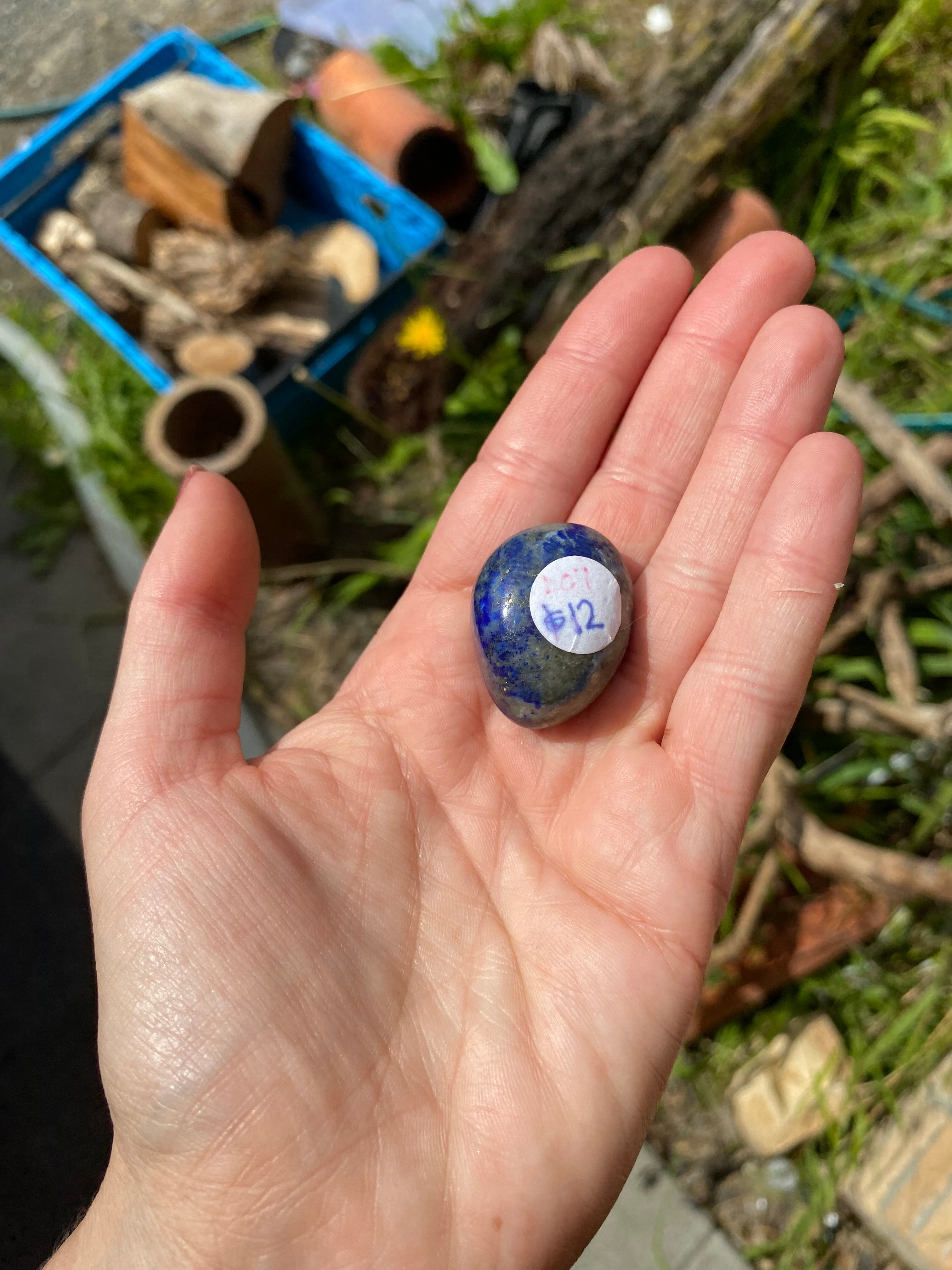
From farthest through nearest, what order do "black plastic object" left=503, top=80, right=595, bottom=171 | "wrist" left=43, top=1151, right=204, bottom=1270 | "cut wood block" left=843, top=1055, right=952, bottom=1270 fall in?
"black plastic object" left=503, top=80, right=595, bottom=171 < "cut wood block" left=843, top=1055, right=952, bottom=1270 < "wrist" left=43, top=1151, right=204, bottom=1270

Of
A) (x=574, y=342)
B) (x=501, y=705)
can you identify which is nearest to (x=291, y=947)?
(x=501, y=705)

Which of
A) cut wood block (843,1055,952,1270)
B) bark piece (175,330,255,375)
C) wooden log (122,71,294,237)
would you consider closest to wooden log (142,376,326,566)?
bark piece (175,330,255,375)

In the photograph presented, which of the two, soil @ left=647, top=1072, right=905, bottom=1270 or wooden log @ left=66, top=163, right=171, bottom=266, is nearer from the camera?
soil @ left=647, top=1072, right=905, bottom=1270

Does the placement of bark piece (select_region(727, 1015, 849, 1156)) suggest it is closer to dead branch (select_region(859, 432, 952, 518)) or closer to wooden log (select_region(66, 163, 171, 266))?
dead branch (select_region(859, 432, 952, 518))

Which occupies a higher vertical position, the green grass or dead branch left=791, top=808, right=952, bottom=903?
the green grass

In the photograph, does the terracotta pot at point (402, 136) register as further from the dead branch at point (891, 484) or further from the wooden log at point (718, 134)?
the dead branch at point (891, 484)

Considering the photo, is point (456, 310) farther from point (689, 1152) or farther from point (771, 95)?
point (689, 1152)

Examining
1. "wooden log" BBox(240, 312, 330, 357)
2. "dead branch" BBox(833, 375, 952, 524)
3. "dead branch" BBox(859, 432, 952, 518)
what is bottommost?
"dead branch" BBox(859, 432, 952, 518)

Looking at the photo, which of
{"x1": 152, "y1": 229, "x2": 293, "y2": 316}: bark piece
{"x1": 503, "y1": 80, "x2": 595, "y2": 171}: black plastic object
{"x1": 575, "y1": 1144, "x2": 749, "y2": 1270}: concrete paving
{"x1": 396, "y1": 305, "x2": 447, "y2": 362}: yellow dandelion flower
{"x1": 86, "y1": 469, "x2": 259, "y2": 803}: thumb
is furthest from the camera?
{"x1": 503, "y1": 80, "x2": 595, "y2": 171}: black plastic object
